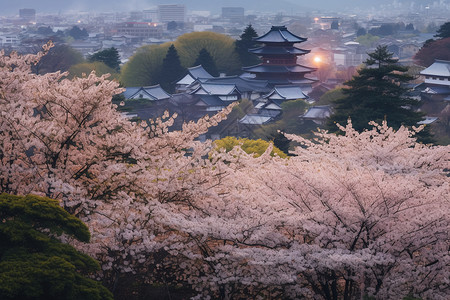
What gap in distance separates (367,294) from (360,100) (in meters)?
16.3

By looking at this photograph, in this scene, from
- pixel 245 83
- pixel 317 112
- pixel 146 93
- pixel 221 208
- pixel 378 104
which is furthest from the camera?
pixel 245 83

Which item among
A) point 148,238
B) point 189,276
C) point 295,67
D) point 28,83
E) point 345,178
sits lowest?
point 295,67

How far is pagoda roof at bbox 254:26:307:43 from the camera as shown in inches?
1817

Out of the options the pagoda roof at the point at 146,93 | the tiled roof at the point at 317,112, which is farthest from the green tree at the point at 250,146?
the pagoda roof at the point at 146,93

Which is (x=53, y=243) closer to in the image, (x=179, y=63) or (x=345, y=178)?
(x=345, y=178)

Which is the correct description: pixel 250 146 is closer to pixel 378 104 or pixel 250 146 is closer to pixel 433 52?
pixel 378 104

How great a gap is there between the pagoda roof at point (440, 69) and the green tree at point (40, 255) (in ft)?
128

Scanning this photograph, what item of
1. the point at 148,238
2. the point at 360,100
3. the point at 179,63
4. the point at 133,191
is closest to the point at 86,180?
the point at 133,191

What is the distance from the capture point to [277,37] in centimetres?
4684

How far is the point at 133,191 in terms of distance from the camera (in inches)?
334

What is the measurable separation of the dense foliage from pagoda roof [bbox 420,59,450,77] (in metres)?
35.7

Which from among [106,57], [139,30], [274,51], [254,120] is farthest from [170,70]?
[139,30]

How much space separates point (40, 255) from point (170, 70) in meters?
41.3

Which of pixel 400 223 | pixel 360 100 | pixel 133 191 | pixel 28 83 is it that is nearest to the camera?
pixel 400 223
